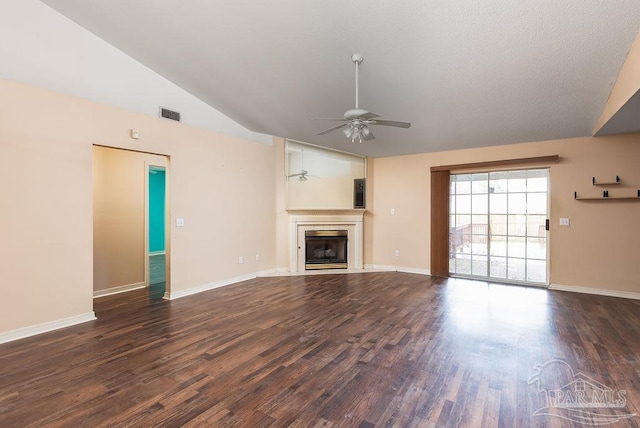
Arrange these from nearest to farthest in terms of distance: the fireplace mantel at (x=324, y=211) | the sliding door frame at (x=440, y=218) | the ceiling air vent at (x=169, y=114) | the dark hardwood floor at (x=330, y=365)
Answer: the dark hardwood floor at (x=330, y=365) < the ceiling air vent at (x=169, y=114) < the sliding door frame at (x=440, y=218) < the fireplace mantel at (x=324, y=211)

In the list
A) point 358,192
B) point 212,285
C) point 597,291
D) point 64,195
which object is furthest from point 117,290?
point 597,291

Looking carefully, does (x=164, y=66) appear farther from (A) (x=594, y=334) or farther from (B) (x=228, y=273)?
(A) (x=594, y=334)

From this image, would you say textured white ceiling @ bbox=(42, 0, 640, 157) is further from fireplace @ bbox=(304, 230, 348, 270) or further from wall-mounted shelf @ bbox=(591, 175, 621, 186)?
fireplace @ bbox=(304, 230, 348, 270)

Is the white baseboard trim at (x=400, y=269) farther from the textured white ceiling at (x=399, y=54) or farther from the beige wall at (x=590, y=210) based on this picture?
the textured white ceiling at (x=399, y=54)

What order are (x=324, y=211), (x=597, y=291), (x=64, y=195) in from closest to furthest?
(x=64, y=195) → (x=597, y=291) → (x=324, y=211)

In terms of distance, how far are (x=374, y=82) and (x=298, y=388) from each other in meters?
3.39

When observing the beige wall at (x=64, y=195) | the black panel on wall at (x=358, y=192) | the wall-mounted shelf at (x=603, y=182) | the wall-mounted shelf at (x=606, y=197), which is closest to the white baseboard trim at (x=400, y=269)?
the black panel on wall at (x=358, y=192)

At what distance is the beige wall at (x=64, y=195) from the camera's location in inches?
119

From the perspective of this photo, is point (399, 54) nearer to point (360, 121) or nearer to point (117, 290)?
point (360, 121)

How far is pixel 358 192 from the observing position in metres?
6.74

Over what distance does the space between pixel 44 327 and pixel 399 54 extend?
481cm

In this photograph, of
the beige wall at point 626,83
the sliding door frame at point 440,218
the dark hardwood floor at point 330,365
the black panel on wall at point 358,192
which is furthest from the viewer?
the black panel on wall at point 358,192

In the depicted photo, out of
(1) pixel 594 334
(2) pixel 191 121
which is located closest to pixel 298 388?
(1) pixel 594 334

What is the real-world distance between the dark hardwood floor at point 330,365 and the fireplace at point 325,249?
215 centimetres
